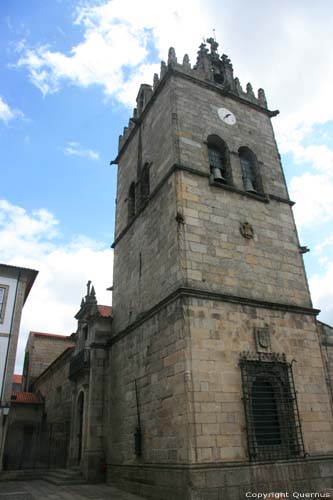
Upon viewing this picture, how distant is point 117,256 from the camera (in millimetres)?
14984

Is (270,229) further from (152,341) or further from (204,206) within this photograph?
(152,341)

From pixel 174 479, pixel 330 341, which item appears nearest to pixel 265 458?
pixel 174 479

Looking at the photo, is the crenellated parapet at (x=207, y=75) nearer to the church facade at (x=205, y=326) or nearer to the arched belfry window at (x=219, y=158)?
the church facade at (x=205, y=326)

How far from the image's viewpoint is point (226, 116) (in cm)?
1370

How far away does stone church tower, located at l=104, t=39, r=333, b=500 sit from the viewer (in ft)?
28.1

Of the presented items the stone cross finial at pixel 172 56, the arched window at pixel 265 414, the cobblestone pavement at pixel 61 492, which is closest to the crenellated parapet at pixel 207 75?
the stone cross finial at pixel 172 56

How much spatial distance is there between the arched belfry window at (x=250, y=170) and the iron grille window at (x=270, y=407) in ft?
17.5

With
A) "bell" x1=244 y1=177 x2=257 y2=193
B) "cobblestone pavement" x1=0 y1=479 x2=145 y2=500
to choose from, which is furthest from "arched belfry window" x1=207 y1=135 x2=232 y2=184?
"cobblestone pavement" x1=0 y1=479 x2=145 y2=500

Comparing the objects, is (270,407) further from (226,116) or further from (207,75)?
Answer: (207,75)

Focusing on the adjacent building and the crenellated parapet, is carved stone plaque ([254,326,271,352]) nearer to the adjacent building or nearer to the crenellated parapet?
the crenellated parapet

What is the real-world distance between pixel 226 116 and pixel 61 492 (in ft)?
39.7

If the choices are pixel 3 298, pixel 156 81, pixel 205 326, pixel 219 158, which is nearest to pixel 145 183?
pixel 219 158

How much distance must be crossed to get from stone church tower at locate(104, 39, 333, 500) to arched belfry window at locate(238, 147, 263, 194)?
4cm

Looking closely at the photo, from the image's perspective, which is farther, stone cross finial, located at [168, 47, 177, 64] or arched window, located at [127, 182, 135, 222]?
arched window, located at [127, 182, 135, 222]
